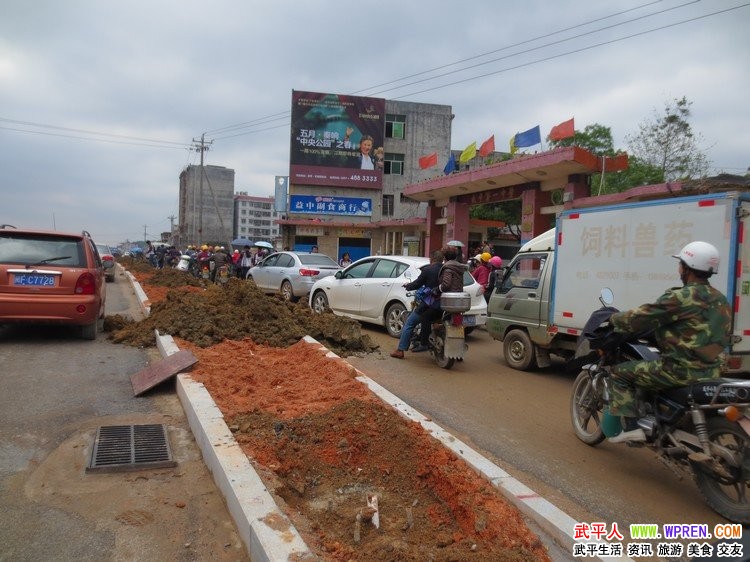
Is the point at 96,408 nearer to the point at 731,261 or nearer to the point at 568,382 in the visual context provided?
the point at 568,382

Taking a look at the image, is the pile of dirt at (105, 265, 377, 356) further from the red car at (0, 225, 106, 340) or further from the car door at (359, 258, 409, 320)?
the car door at (359, 258, 409, 320)

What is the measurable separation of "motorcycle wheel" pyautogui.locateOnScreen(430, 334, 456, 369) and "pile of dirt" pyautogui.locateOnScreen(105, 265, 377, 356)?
1.22m

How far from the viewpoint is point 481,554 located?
272cm

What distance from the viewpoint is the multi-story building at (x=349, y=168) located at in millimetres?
35062

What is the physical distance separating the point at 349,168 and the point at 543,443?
34.2 m

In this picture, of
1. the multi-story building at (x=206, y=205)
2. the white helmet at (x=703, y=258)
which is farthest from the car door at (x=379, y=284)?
the multi-story building at (x=206, y=205)

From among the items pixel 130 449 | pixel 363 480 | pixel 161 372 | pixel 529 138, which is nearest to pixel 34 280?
pixel 161 372

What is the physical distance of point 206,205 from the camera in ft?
250

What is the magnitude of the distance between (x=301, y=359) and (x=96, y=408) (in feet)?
8.53

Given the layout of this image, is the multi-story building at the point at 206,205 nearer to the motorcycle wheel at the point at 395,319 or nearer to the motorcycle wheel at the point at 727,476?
the motorcycle wheel at the point at 395,319

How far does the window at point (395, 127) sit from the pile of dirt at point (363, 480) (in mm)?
35882

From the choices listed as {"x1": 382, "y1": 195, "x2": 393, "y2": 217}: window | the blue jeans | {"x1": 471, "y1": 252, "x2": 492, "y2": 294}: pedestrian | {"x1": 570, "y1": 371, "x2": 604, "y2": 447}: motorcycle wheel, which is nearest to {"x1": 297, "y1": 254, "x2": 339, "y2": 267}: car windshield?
{"x1": 471, "y1": 252, "x2": 492, "y2": 294}: pedestrian

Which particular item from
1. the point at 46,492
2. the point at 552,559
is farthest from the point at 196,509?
the point at 552,559

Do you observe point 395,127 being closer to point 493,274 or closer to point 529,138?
point 529,138
